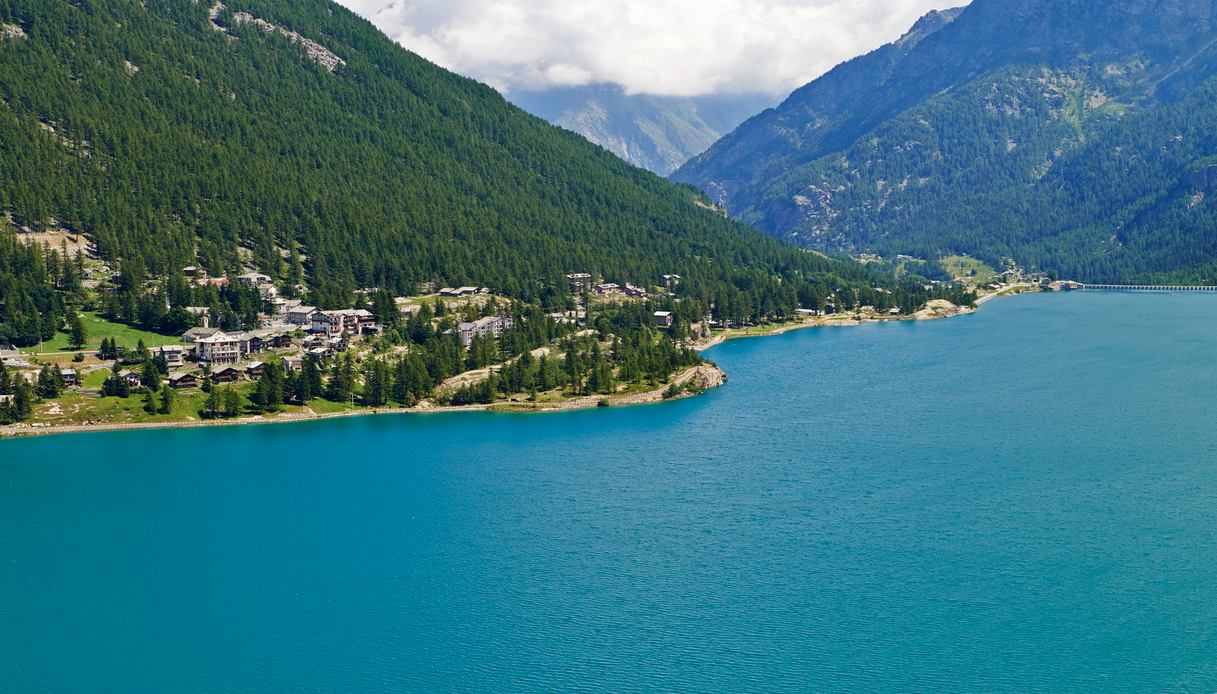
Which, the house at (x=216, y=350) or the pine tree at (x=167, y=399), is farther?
the house at (x=216, y=350)

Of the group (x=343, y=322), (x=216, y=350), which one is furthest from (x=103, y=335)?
(x=343, y=322)

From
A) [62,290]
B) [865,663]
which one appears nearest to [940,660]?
[865,663]

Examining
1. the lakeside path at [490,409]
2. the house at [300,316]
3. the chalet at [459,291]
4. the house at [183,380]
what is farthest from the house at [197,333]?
the chalet at [459,291]

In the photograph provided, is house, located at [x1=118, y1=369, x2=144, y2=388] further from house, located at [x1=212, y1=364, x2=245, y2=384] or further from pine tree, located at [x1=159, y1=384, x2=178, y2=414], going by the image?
house, located at [x1=212, y1=364, x2=245, y2=384]

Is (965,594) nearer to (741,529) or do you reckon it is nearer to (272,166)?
(741,529)

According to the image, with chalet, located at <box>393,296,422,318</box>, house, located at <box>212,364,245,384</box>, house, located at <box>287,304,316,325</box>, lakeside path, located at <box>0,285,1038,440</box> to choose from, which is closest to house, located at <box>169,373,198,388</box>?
house, located at <box>212,364,245,384</box>

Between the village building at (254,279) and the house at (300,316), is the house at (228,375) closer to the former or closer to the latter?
the house at (300,316)
